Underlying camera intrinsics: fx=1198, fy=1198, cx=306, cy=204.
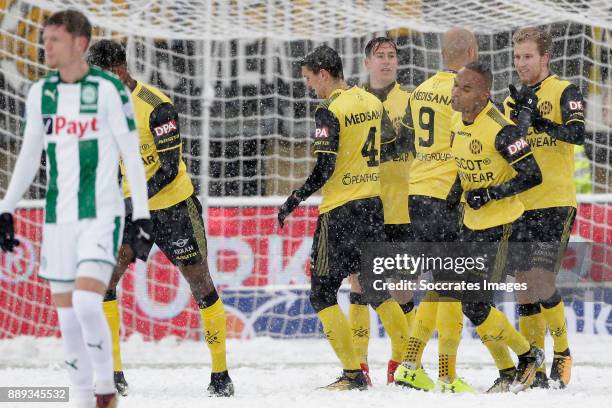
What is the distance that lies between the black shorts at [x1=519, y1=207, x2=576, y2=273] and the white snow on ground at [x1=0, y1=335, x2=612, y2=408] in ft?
2.41

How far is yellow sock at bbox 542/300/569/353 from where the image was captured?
6.93 metres

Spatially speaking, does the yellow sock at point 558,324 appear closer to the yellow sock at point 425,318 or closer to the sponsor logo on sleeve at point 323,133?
the yellow sock at point 425,318

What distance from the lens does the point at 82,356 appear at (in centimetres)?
514

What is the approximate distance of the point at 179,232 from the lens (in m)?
6.62

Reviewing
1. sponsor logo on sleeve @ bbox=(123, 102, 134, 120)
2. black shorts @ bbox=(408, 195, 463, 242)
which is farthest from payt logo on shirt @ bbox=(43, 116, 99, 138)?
black shorts @ bbox=(408, 195, 463, 242)

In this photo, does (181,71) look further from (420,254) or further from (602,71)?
(420,254)

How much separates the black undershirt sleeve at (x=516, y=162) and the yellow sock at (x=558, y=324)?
962mm

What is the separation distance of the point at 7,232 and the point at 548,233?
3160mm

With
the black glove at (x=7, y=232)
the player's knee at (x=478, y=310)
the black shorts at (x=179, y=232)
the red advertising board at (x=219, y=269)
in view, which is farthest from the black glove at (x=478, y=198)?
the red advertising board at (x=219, y=269)

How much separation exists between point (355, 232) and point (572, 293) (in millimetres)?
3777

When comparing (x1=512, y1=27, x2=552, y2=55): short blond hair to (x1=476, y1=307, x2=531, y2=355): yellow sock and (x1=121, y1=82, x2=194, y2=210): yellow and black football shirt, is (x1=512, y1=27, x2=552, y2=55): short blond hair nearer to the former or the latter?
(x1=476, y1=307, x2=531, y2=355): yellow sock

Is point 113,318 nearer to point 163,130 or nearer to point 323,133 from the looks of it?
point 163,130

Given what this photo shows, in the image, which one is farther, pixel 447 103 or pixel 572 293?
pixel 572 293

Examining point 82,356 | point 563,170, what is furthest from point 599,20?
point 82,356
